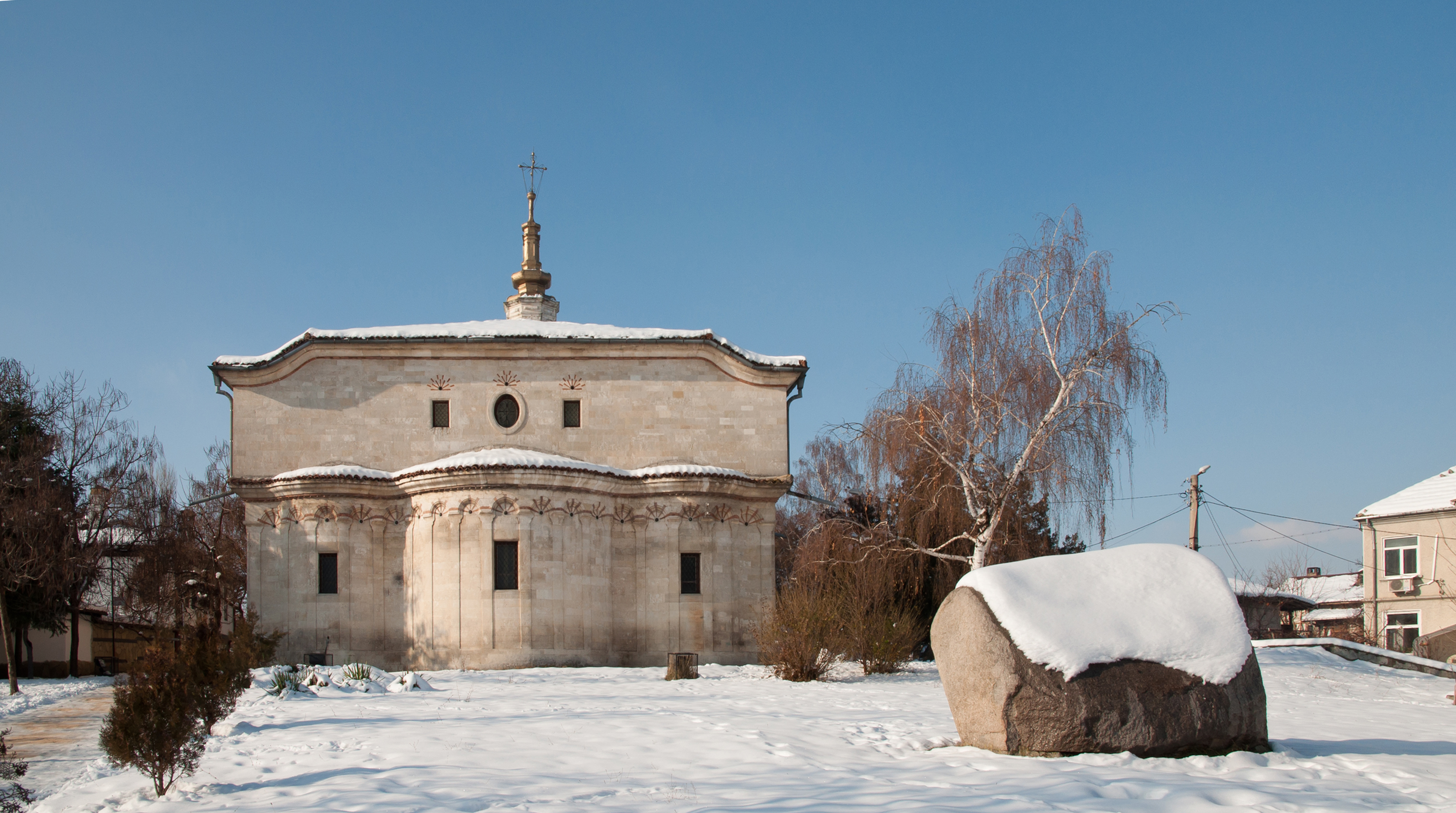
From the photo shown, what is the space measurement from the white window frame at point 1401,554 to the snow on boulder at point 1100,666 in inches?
1085

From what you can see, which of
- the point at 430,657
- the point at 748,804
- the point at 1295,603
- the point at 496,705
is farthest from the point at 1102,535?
the point at 1295,603

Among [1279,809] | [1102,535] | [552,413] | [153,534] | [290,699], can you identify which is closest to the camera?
[1279,809]

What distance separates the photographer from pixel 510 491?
936 inches

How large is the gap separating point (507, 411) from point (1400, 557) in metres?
25.9

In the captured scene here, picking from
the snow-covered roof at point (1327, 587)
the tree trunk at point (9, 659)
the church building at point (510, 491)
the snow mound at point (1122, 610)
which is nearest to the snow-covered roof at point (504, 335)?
the church building at point (510, 491)

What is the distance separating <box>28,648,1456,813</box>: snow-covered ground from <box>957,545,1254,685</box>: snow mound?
82 cm

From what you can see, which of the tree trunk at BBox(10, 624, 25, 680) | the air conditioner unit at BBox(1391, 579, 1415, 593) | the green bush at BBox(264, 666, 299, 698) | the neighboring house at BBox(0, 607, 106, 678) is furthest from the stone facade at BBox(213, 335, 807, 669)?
the air conditioner unit at BBox(1391, 579, 1415, 593)

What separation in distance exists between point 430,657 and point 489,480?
377cm

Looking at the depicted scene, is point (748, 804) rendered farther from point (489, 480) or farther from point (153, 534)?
point (153, 534)

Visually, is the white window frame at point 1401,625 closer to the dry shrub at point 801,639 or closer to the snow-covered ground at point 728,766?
the snow-covered ground at point 728,766

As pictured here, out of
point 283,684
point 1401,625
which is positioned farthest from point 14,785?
point 1401,625

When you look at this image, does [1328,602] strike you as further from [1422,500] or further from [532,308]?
[532,308]

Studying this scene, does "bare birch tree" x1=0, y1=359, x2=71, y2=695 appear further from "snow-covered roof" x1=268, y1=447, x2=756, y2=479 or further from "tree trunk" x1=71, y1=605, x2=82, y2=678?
"snow-covered roof" x1=268, y1=447, x2=756, y2=479

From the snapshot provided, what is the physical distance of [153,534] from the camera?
33.1 m
